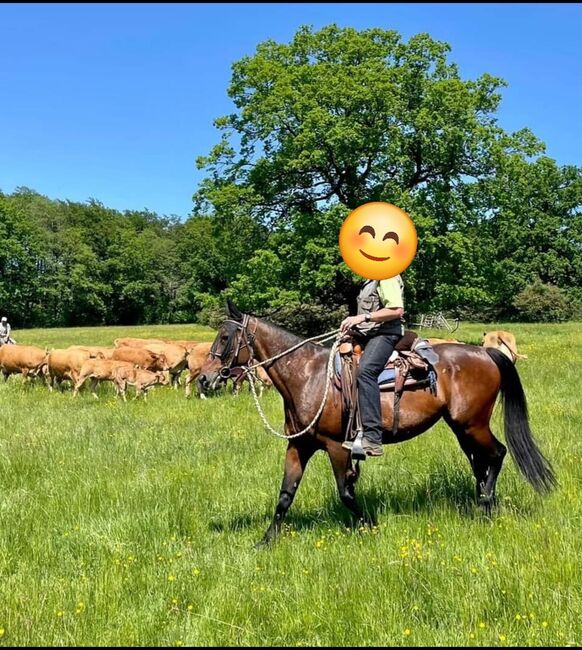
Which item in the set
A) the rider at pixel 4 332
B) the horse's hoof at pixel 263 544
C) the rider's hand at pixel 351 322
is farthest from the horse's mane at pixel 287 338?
the rider at pixel 4 332

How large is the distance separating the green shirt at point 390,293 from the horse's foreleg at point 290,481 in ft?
5.57

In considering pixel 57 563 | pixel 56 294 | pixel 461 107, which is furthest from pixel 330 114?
pixel 56 294

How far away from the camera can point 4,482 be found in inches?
322

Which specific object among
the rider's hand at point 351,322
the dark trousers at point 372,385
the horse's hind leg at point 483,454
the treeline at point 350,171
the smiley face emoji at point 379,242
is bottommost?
the horse's hind leg at point 483,454

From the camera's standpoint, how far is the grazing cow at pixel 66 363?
1816 centimetres

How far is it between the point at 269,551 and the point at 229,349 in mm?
2118

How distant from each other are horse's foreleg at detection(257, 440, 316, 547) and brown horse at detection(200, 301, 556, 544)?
1 cm

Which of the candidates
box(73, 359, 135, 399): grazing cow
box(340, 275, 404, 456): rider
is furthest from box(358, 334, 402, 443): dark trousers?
box(73, 359, 135, 399): grazing cow

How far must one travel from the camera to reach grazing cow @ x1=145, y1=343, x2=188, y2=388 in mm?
19219

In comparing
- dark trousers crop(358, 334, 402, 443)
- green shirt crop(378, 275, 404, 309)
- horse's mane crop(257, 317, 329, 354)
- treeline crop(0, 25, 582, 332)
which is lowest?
dark trousers crop(358, 334, 402, 443)

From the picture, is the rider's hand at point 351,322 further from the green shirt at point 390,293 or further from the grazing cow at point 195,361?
the grazing cow at point 195,361

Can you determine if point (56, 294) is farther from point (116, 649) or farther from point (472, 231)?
point (116, 649)

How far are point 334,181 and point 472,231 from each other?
719 cm

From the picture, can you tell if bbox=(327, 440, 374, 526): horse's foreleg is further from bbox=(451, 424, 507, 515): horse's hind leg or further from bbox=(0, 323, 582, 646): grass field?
bbox=(451, 424, 507, 515): horse's hind leg
